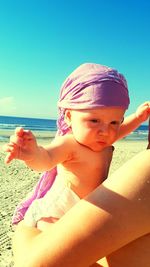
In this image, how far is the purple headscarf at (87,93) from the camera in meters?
2.30

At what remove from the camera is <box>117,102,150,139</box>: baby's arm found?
8.48ft

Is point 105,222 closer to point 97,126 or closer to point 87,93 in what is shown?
point 97,126

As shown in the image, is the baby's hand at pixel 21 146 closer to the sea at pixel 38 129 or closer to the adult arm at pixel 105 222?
the adult arm at pixel 105 222

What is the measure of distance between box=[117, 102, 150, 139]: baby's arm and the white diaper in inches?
23.2

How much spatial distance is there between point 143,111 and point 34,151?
946 mm

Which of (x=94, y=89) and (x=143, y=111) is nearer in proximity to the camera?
(x=94, y=89)

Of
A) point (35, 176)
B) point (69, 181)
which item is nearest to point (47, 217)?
point (69, 181)

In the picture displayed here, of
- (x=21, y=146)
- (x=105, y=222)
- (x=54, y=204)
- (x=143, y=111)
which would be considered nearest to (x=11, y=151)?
(x=21, y=146)

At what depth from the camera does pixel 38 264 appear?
1535mm

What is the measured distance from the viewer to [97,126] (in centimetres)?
229

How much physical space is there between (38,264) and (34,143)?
1.70 ft

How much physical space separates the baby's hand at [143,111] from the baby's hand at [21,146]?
93cm

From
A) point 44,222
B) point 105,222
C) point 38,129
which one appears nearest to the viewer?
point 105,222

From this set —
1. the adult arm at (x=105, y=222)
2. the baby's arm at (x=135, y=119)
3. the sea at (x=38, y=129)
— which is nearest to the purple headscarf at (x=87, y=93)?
the baby's arm at (x=135, y=119)
